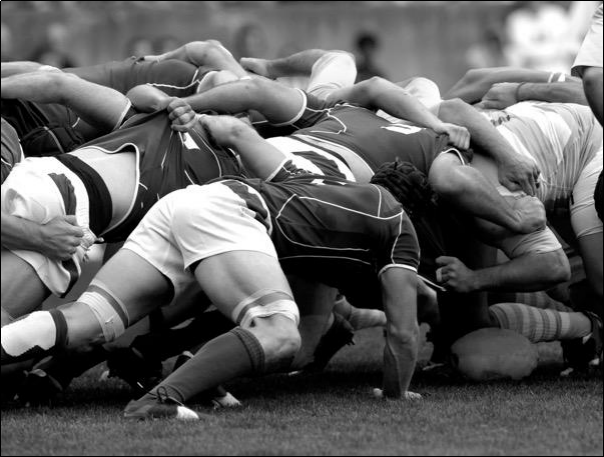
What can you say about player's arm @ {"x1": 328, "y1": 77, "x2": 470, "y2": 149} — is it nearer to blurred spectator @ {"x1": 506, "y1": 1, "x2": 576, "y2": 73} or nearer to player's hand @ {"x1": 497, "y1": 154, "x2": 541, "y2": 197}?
player's hand @ {"x1": 497, "y1": 154, "x2": 541, "y2": 197}

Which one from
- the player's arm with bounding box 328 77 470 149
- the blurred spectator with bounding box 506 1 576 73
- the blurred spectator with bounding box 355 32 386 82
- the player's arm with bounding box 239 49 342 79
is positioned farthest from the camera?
the blurred spectator with bounding box 506 1 576 73

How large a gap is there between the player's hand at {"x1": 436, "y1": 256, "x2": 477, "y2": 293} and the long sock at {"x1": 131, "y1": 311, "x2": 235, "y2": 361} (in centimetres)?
82

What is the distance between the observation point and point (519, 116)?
4.91m

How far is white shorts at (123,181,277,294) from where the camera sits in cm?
362

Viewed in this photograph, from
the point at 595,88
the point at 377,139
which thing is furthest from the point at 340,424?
the point at 377,139

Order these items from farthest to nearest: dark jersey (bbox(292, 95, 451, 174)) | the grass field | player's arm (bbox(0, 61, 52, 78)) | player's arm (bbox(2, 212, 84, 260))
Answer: player's arm (bbox(0, 61, 52, 78)) < dark jersey (bbox(292, 95, 451, 174)) < player's arm (bbox(2, 212, 84, 260)) < the grass field

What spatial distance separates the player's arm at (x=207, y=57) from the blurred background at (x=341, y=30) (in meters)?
5.25

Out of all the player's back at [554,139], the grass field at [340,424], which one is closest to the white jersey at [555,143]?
the player's back at [554,139]

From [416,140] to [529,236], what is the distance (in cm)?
57

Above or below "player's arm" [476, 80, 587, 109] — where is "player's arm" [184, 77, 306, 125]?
above

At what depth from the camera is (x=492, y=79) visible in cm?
559

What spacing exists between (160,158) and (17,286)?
2.73 feet

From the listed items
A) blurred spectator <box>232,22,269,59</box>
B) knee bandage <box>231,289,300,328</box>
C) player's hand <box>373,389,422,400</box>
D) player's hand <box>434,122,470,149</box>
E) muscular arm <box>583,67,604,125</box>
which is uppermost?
muscular arm <box>583,67,604,125</box>

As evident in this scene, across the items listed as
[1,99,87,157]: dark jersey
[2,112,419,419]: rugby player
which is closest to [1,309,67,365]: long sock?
[2,112,419,419]: rugby player
